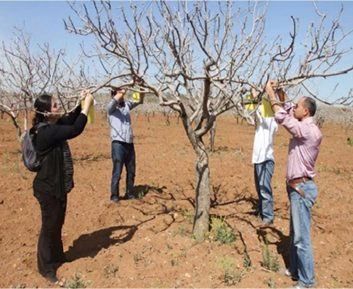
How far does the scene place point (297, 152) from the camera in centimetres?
264

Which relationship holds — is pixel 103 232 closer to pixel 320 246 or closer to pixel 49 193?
pixel 49 193

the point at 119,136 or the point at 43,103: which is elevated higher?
the point at 43,103

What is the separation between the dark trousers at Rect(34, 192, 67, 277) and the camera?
279 cm

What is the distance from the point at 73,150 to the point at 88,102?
704 centimetres

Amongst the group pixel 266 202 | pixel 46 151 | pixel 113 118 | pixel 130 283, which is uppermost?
pixel 113 118

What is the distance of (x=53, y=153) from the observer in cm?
274

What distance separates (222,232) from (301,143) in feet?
4.64

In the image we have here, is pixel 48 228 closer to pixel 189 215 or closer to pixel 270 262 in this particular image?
pixel 189 215

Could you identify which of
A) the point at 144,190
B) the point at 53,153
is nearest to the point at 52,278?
the point at 53,153

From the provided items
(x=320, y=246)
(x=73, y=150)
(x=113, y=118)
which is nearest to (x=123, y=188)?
(x=113, y=118)

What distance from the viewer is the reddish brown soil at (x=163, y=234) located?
2.92 metres

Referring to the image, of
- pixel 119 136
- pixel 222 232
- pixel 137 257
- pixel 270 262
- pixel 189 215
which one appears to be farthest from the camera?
pixel 119 136

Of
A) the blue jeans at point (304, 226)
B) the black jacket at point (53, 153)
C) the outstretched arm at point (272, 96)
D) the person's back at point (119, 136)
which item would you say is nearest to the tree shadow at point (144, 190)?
the person's back at point (119, 136)

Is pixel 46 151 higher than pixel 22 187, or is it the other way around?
pixel 46 151
